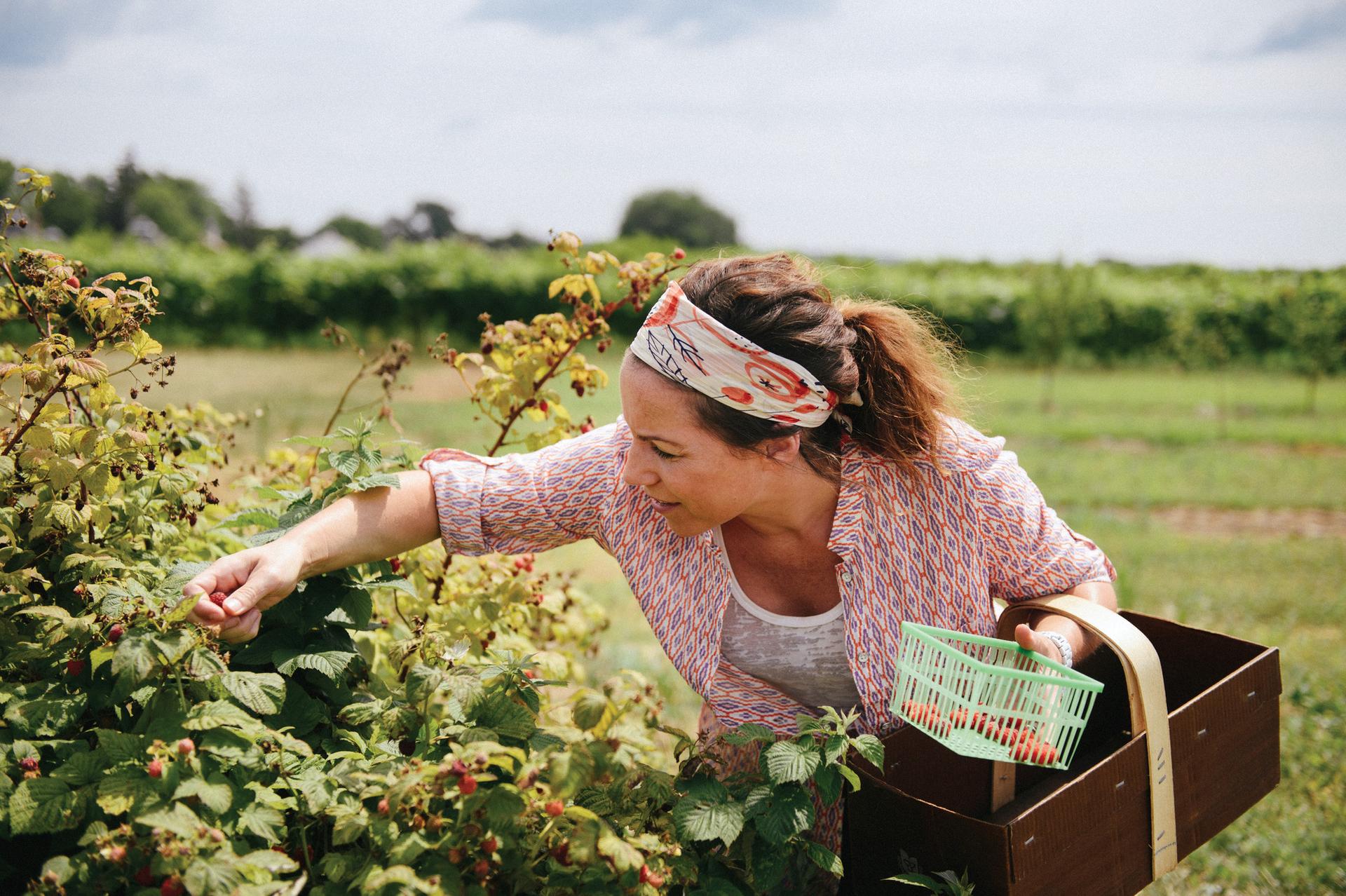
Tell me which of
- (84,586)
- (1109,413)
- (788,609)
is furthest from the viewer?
(1109,413)

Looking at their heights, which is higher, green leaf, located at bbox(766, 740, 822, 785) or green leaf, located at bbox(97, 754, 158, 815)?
green leaf, located at bbox(97, 754, 158, 815)

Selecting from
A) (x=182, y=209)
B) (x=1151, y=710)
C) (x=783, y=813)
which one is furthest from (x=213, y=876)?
(x=182, y=209)

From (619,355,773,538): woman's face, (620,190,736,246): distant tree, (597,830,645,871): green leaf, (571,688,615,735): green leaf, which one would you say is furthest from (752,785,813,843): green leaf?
(620,190,736,246): distant tree

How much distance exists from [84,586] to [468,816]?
719 mm

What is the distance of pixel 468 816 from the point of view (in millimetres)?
1262

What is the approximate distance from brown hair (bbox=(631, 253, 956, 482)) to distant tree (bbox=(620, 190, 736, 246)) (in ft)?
173

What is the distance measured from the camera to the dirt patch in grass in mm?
7121

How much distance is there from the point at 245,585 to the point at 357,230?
27.5 metres

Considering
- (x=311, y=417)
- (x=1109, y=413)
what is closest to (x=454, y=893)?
(x=311, y=417)

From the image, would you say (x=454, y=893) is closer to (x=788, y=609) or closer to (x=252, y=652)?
(x=252, y=652)

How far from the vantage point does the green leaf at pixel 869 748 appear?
1414mm

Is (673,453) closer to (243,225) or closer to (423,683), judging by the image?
(423,683)

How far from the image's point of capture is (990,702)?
1685 millimetres

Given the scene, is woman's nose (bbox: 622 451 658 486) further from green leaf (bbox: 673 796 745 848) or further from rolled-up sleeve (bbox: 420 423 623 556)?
green leaf (bbox: 673 796 745 848)
